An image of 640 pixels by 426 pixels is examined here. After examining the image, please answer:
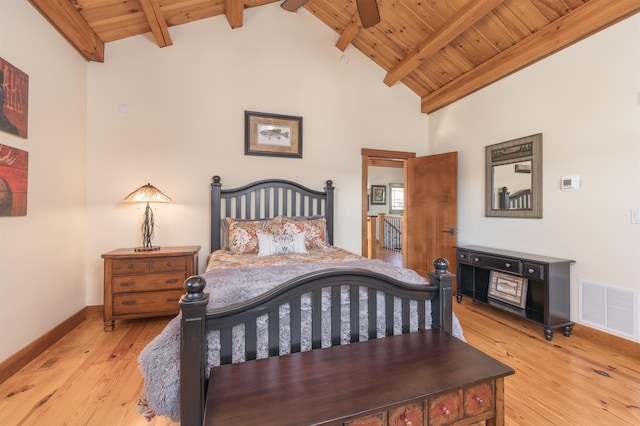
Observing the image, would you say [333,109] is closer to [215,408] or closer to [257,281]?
[257,281]

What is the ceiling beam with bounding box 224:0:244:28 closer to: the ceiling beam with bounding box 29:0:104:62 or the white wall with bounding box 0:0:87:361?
the ceiling beam with bounding box 29:0:104:62

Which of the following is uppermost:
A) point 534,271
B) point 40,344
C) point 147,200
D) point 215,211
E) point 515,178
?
point 515,178

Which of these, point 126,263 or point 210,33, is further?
point 210,33

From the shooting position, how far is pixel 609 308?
2.49 meters

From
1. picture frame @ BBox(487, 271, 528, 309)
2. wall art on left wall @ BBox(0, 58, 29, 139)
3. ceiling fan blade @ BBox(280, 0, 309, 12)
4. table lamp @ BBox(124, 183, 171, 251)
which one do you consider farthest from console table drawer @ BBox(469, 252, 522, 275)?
wall art on left wall @ BBox(0, 58, 29, 139)

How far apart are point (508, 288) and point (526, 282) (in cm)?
20

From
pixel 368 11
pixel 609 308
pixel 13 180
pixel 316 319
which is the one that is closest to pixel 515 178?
pixel 609 308

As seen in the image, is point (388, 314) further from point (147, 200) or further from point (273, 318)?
point (147, 200)

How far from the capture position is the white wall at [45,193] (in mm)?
2055

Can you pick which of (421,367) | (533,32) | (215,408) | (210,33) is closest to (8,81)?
(210,33)

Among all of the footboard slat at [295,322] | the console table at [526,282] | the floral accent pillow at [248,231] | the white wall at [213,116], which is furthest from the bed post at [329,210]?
the footboard slat at [295,322]

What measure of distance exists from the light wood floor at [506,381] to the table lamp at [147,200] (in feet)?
2.89

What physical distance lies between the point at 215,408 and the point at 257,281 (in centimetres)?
74

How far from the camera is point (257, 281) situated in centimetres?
167
